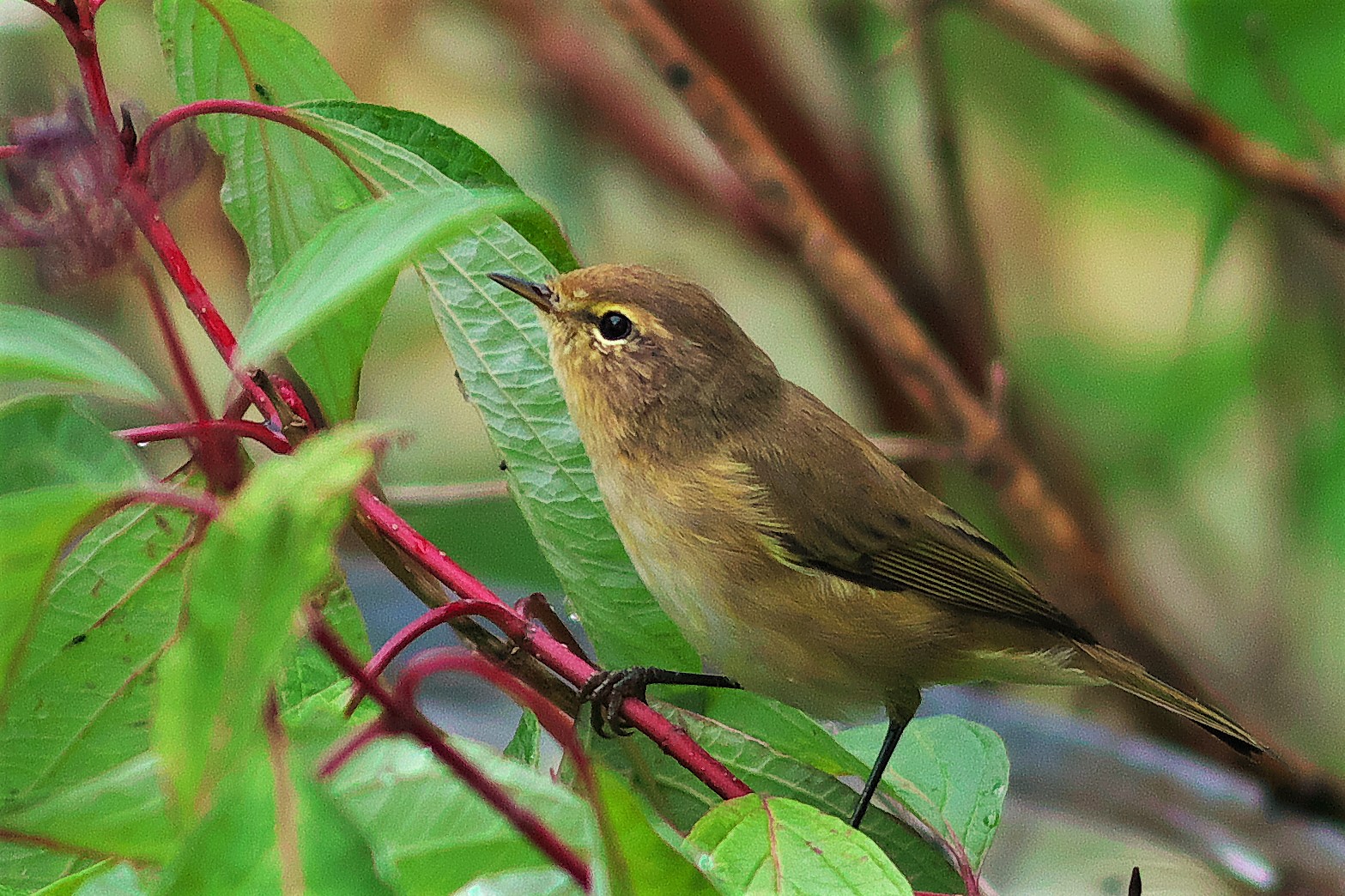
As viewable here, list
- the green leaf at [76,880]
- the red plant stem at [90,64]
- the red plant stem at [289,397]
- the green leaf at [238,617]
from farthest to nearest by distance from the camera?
1. the red plant stem at [289,397]
2. the red plant stem at [90,64]
3. the green leaf at [76,880]
4. the green leaf at [238,617]

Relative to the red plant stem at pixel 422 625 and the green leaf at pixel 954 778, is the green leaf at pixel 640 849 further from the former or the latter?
the green leaf at pixel 954 778

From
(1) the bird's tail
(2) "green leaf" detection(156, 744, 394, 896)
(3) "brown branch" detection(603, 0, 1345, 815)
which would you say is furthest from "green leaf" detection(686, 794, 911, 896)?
(3) "brown branch" detection(603, 0, 1345, 815)

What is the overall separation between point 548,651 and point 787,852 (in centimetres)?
28

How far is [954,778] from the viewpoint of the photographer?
4.77 ft

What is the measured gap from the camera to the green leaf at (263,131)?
1.22 metres

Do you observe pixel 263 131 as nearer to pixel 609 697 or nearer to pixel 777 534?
pixel 609 697


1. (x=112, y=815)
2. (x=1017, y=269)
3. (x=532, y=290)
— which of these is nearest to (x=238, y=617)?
(x=112, y=815)

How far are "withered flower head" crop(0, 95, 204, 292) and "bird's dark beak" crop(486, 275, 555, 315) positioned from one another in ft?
1.28

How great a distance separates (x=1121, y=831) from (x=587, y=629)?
154cm

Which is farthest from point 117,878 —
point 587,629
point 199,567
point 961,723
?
point 961,723

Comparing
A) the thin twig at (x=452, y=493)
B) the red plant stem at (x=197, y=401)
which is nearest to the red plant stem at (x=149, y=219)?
the red plant stem at (x=197, y=401)

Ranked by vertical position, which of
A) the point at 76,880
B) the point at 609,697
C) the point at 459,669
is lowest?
the point at 76,880

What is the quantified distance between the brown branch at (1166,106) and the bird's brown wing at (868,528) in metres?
1.04

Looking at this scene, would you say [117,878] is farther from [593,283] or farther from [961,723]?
[593,283]
